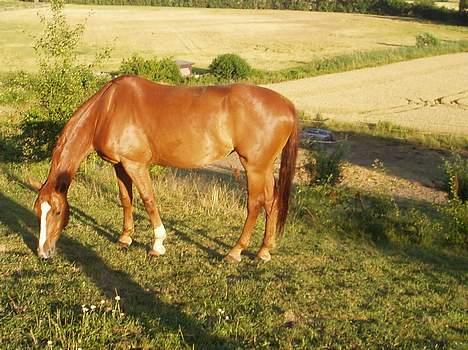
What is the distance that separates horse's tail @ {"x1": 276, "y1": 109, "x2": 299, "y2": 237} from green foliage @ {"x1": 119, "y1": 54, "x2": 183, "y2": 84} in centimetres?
1766

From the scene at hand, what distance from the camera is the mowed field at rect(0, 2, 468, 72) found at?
45.0 meters

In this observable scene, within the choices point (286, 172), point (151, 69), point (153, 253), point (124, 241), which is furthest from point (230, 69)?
point (153, 253)

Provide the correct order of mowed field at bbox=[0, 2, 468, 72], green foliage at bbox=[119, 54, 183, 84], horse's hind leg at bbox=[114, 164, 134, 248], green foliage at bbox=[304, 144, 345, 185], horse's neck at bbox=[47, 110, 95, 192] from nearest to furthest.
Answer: horse's neck at bbox=[47, 110, 95, 192] < horse's hind leg at bbox=[114, 164, 134, 248] < green foliage at bbox=[304, 144, 345, 185] < green foliage at bbox=[119, 54, 183, 84] < mowed field at bbox=[0, 2, 468, 72]

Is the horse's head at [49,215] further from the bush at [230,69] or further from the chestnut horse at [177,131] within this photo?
the bush at [230,69]

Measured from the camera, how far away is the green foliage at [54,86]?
10.4 m

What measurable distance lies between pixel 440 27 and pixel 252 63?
110 feet

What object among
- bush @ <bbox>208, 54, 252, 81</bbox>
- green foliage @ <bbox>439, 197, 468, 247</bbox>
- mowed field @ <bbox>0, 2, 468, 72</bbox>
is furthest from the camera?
mowed field @ <bbox>0, 2, 468, 72</bbox>

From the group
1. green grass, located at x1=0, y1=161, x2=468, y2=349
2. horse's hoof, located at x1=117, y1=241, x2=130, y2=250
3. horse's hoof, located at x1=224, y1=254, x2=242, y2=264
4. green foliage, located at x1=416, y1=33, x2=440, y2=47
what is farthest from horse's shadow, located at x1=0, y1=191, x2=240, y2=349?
green foliage, located at x1=416, y1=33, x2=440, y2=47

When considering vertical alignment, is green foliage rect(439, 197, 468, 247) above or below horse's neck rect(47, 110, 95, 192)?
below

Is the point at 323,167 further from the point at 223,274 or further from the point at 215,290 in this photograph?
the point at 215,290

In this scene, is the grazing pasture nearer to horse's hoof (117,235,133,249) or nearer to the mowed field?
horse's hoof (117,235,133,249)

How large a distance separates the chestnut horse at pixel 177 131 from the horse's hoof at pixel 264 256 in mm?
12

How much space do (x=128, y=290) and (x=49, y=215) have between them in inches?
Result: 47.2

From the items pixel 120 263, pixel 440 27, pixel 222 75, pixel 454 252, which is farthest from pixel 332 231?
pixel 440 27
